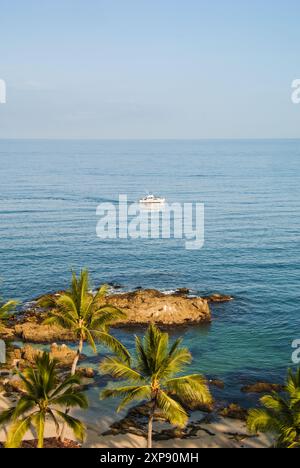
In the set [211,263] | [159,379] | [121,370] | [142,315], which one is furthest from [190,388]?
[211,263]

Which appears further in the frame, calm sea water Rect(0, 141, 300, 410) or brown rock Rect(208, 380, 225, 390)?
calm sea water Rect(0, 141, 300, 410)

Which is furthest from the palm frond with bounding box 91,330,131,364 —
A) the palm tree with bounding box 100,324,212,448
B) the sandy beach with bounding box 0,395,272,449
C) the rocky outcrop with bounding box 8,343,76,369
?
the rocky outcrop with bounding box 8,343,76,369

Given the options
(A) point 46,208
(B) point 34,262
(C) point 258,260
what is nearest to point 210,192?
(A) point 46,208

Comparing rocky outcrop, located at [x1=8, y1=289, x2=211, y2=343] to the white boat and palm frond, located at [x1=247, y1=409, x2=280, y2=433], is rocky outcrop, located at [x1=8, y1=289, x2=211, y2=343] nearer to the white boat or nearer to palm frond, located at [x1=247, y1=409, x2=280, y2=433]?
palm frond, located at [x1=247, y1=409, x2=280, y2=433]
